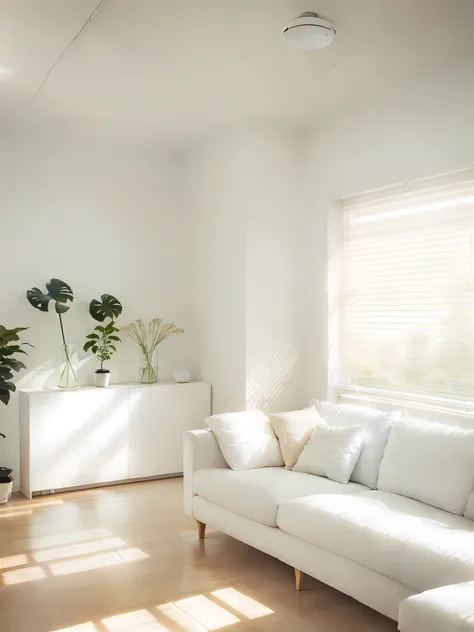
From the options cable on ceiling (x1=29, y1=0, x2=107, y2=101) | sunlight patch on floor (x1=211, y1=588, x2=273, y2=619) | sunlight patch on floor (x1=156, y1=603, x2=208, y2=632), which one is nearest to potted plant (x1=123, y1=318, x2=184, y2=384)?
cable on ceiling (x1=29, y1=0, x2=107, y2=101)

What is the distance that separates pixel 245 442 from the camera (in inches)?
160

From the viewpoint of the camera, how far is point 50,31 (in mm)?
3441

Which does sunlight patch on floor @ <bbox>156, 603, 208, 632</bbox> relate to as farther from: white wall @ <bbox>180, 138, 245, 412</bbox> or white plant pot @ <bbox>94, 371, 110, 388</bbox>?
white plant pot @ <bbox>94, 371, 110, 388</bbox>

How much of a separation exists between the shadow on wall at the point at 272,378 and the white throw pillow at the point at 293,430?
0.93 meters

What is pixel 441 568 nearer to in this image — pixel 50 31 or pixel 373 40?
pixel 373 40

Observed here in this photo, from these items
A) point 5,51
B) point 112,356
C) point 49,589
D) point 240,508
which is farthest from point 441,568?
point 112,356

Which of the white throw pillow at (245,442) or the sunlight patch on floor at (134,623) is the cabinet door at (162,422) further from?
the sunlight patch on floor at (134,623)

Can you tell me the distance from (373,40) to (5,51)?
6.43 ft

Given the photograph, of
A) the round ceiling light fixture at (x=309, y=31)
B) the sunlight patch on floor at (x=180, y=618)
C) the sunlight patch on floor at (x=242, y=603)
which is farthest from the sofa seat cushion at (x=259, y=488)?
the round ceiling light fixture at (x=309, y=31)

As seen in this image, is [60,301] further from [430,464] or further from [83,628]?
[430,464]

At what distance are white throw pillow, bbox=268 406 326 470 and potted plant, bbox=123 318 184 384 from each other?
5.56ft

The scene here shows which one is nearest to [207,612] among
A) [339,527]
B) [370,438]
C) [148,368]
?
[339,527]

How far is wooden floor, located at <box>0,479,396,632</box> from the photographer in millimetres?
2977

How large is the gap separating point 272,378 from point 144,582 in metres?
2.18
